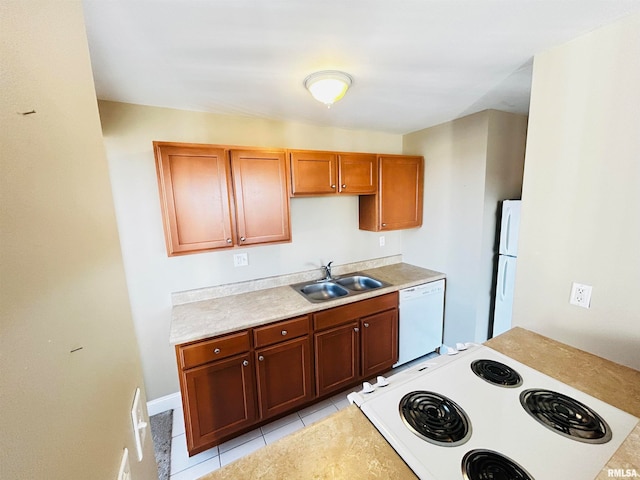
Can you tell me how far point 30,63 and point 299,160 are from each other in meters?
1.73

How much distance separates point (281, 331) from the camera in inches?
73.0

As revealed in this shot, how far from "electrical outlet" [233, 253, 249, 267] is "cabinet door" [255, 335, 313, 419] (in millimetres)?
793

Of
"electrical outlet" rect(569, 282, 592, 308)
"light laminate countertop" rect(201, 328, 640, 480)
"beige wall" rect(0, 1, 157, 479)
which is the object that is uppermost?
"beige wall" rect(0, 1, 157, 479)

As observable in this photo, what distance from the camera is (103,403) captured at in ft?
1.93

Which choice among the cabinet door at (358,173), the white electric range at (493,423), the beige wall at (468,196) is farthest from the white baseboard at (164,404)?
the beige wall at (468,196)

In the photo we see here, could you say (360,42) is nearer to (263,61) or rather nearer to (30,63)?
(263,61)

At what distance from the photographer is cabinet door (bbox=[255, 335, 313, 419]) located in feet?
6.03

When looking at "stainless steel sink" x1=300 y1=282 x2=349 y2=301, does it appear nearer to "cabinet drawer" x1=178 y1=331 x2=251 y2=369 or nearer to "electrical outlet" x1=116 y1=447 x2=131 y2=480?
"cabinet drawer" x1=178 y1=331 x2=251 y2=369

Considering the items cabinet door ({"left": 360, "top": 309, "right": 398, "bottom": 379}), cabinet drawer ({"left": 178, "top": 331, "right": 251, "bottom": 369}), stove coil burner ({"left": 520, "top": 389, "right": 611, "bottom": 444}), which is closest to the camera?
stove coil burner ({"left": 520, "top": 389, "right": 611, "bottom": 444})

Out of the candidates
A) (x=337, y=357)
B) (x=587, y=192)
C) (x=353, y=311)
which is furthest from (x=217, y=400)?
(x=587, y=192)

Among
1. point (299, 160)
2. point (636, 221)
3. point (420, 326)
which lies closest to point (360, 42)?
point (299, 160)

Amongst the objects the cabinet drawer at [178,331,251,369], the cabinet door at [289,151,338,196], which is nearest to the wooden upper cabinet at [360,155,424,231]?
the cabinet door at [289,151,338,196]

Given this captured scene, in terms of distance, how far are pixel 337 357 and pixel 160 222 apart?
5.97ft

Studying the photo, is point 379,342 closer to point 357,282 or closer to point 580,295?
point 357,282
